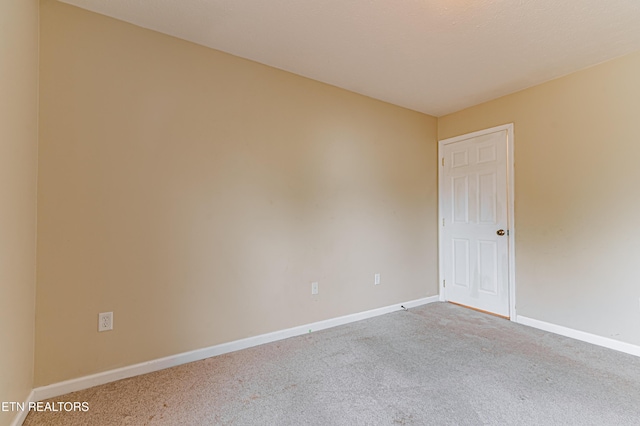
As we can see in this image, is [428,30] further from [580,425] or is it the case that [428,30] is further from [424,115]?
[580,425]

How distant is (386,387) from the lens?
6.15 feet

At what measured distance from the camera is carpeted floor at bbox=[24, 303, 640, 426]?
159 cm

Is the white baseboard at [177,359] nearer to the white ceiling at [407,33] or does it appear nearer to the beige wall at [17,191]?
the beige wall at [17,191]

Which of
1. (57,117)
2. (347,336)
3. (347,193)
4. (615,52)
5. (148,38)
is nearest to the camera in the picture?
(57,117)

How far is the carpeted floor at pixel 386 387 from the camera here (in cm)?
159

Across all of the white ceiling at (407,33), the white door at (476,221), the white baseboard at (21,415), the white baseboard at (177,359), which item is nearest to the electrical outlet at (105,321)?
the white baseboard at (177,359)

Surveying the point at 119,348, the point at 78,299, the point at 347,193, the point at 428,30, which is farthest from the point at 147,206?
the point at 428,30

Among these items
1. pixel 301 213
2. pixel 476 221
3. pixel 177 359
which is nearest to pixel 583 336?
pixel 476 221

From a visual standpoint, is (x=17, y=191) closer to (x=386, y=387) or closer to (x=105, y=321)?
(x=105, y=321)

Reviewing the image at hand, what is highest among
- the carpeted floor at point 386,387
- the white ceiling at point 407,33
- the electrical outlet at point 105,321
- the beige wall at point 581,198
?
the white ceiling at point 407,33

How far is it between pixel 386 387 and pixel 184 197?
1948 mm

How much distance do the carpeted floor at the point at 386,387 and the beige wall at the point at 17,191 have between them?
419mm

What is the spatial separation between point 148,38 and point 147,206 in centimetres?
122

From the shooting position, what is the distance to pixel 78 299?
185 cm
